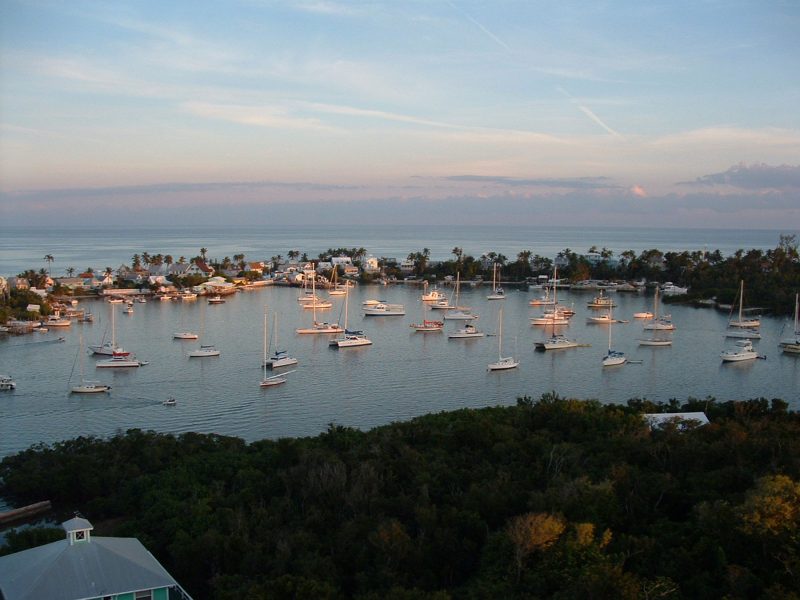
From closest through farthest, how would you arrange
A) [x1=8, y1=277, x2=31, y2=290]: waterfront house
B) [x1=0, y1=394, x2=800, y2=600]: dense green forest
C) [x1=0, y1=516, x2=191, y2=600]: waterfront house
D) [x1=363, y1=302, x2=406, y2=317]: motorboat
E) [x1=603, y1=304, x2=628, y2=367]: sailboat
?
[x1=0, y1=516, x2=191, y2=600]: waterfront house, [x1=0, y1=394, x2=800, y2=600]: dense green forest, [x1=603, y1=304, x2=628, y2=367]: sailboat, [x1=363, y1=302, x2=406, y2=317]: motorboat, [x1=8, y1=277, x2=31, y2=290]: waterfront house

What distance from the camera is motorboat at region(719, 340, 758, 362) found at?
26172 mm

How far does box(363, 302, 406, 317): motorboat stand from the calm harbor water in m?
1.79

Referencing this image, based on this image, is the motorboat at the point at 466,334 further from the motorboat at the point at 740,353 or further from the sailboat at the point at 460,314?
the motorboat at the point at 740,353

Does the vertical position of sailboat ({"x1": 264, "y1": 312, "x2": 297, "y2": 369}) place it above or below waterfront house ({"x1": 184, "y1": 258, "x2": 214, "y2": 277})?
below

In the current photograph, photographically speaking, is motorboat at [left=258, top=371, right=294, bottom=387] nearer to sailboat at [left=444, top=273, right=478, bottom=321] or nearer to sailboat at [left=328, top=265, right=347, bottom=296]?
sailboat at [left=444, top=273, right=478, bottom=321]

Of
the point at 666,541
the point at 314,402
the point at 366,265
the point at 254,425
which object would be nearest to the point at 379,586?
the point at 666,541

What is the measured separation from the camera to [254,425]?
18156 millimetres

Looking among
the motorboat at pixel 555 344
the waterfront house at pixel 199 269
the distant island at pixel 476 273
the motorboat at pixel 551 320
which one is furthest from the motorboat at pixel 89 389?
the waterfront house at pixel 199 269

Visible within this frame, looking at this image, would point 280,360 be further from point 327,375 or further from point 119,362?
point 119,362

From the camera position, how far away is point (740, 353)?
86.8ft

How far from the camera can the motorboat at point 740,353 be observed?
26.2 metres

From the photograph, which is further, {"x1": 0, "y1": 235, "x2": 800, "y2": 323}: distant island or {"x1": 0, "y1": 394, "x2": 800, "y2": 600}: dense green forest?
{"x1": 0, "y1": 235, "x2": 800, "y2": 323}: distant island

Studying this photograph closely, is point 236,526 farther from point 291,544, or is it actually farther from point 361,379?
point 361,379

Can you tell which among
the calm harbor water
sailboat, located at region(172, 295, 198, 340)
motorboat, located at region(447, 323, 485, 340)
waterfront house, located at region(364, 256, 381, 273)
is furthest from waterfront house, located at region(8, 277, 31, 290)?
motorboat, located at region(447, 323, 485, 340)
